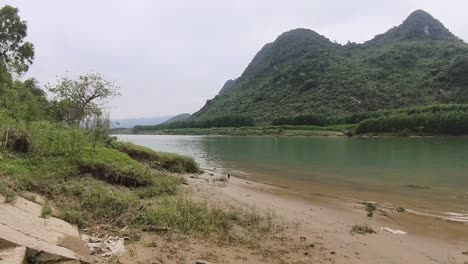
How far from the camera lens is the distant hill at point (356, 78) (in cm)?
10688

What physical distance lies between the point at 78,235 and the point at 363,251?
19.4ft

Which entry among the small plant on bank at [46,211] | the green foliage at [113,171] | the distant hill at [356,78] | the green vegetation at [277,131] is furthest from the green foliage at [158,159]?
the distant hill at [356,78]

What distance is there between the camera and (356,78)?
404ft

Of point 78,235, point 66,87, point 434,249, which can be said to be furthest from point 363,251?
point 66,87

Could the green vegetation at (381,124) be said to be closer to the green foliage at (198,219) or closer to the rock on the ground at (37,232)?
the green foliage at (198,219)

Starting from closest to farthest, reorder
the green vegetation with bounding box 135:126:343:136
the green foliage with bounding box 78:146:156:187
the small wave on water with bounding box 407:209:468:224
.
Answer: the green foliage with bounding box 78:146:156:187
the small wave on water with bounding box 407:209:468:224
the green vegetation with bounding box 135:126:343:136

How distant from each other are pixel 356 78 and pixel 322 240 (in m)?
121

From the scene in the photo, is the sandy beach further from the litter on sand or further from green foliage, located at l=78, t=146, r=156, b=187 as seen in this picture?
green foliage, located at l=78, t=146, r=156, b=187

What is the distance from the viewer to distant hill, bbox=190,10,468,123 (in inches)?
4208

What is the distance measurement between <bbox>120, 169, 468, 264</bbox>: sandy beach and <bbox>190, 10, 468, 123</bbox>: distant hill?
98.6m

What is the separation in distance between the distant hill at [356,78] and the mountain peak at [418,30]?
409 millimetres

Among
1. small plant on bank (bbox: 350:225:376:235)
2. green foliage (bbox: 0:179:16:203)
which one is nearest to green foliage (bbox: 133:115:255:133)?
small plant on bank (bbox: 350:225:376:235)

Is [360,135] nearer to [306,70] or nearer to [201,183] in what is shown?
[306,70]

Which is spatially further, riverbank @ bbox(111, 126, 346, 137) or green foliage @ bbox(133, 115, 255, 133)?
green foliage @ bbox(133, 115, 255, 133)
